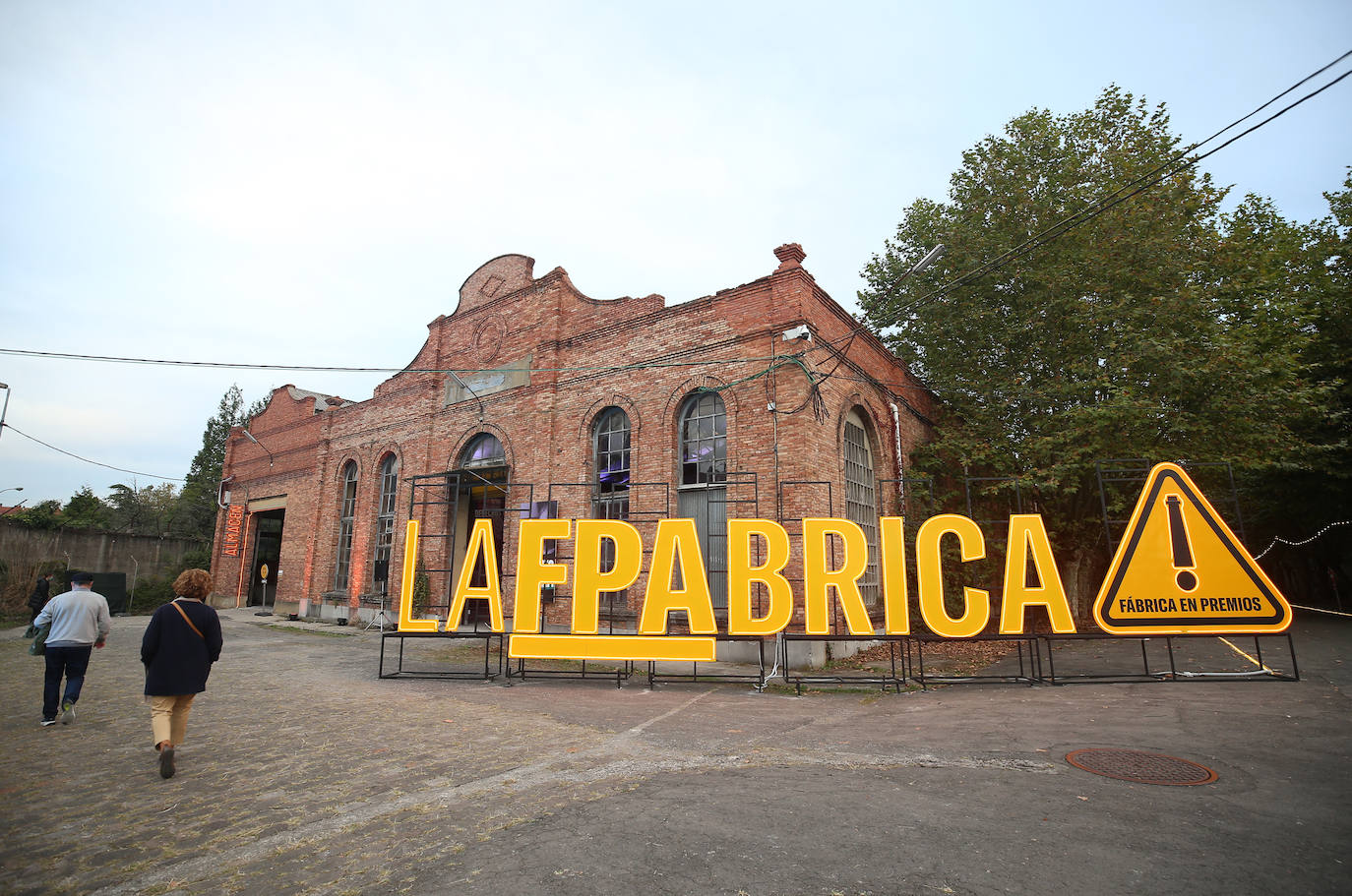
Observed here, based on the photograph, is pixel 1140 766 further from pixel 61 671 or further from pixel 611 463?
pixel 611 463

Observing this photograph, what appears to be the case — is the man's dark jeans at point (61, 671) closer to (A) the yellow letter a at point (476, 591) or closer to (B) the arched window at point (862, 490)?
(A) the yellow letter a at point (476, 591)

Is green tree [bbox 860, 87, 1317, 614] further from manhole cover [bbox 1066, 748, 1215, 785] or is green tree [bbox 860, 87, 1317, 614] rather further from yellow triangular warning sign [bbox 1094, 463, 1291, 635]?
manhole cover [bbox 1066, 748, 1215, 785]

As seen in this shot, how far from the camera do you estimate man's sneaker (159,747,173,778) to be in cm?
500

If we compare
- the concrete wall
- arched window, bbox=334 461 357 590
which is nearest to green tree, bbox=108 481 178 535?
the concrete wall

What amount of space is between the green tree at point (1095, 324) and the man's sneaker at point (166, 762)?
12107 mm

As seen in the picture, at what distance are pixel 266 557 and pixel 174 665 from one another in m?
23.3

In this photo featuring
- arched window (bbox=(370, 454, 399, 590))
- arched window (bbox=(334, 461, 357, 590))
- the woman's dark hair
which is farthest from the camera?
arched window (bbox=(334, 461, 357, 590))

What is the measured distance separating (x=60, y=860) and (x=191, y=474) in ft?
195

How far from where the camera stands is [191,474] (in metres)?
51.5

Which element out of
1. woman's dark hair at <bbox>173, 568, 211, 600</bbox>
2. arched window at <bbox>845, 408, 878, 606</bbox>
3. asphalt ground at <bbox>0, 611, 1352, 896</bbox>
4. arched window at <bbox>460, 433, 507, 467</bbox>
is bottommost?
asphalt ground at <bbox>0, 611, 1352, 896</bbox>

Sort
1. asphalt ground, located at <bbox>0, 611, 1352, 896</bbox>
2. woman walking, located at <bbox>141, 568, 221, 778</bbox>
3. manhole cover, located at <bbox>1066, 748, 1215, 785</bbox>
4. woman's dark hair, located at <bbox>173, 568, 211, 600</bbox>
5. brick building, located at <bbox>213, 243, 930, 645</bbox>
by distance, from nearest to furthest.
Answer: asphalt ground, located at <bbox>0, 611, 1352, 896</bbox> → manhole cover, located at <bbox>1066, 748, 1215, 785</bbox> → woman walking, located at <bbox>141, 568, 221, 778</bbox> → woman's dark hair, located at <bbox>173, 568, 211, 600</bbox> → brick building, located at <bbox>213, 243, 930, 645</bbox>

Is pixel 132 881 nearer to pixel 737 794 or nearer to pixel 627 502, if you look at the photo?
pixel 737 794

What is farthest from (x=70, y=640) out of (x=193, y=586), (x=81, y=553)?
(x=81, y=553)

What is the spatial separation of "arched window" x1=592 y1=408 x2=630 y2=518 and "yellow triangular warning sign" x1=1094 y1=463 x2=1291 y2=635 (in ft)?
28.0
